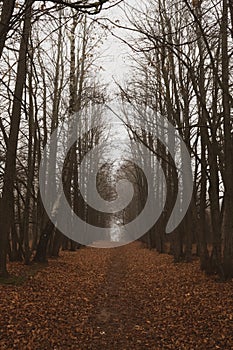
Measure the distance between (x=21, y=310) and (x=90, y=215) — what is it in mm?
32939

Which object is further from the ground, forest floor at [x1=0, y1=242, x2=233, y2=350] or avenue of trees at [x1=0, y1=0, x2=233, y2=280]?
avenue of trees at [x1=0, y1=0, x2=233, y2=280]

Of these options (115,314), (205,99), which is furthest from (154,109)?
(115,314)

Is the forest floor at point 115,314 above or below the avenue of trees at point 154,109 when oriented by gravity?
below

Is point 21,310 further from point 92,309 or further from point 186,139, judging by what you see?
point 186,139

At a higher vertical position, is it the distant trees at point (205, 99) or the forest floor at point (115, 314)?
the distant trees at point (205, 99)

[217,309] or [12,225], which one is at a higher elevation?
[12,225]

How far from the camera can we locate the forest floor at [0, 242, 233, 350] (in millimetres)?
6043

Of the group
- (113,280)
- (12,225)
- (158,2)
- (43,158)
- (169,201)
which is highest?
(158,2)

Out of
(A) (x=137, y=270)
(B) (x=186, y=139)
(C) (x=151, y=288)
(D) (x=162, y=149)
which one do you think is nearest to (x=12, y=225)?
(A) (x=137, y=270)

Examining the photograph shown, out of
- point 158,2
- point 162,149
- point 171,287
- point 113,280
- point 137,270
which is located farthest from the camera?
point 162,149

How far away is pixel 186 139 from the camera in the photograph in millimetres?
15469

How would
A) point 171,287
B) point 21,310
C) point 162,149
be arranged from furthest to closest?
point 162,149 < point 171,287 < point 21,310

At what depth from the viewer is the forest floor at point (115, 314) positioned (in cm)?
604

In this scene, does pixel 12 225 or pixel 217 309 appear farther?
pixel 12 225
